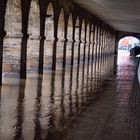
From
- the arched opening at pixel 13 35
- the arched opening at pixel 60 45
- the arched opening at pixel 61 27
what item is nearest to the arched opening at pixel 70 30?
the arched opening at pixel 61 27

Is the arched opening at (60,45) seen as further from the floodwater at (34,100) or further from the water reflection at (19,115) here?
the water reflection at (19,115)

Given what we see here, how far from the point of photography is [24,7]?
1566 cm

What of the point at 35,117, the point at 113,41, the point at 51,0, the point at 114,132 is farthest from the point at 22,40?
the point at 113,41

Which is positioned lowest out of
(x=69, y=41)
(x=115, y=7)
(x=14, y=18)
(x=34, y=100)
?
(x=34, y=100)

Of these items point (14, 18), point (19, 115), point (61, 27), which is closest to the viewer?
point (19, 115)

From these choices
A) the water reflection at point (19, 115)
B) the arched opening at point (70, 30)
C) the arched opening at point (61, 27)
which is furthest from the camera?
the arched opening at point (70, 30)

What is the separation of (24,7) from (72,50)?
1118 centimetres

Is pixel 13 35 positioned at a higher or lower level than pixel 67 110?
higher

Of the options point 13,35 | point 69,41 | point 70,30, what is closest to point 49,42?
point 69,41

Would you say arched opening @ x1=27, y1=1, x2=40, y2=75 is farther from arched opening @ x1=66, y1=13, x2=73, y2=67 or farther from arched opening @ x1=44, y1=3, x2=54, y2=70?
arched opening @ x1=66, y1=13, x2=73, y2=67

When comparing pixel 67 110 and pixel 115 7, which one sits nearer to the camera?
pixel 67 110

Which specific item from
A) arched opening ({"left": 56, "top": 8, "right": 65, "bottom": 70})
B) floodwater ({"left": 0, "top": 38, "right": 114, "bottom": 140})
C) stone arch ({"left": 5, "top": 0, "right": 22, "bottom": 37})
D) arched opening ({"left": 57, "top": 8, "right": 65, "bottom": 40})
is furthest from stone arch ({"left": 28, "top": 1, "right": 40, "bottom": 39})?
arched opening ({"left": 57, "top": 8, "right": 65, "bottom": 40})

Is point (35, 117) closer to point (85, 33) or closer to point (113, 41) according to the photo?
point (85, 33)

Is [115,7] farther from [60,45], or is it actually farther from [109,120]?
[109,120]
